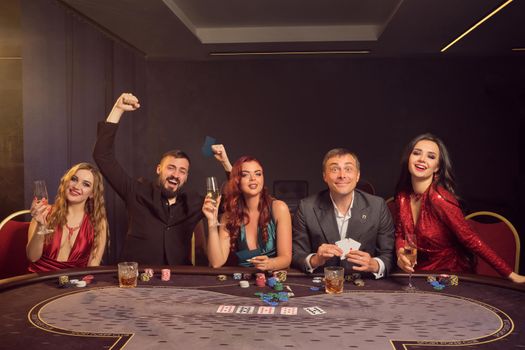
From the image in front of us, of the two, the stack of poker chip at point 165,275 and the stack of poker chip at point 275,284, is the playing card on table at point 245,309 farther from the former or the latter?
the stack of poker chip at point 165,275

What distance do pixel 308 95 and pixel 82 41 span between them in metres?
3.11

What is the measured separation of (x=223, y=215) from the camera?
2736 mm

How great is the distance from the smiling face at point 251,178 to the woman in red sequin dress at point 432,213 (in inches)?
33.3

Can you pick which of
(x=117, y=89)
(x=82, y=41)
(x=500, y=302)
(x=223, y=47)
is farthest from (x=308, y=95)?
(x=500, y=302)

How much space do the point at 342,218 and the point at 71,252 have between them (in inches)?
61.4

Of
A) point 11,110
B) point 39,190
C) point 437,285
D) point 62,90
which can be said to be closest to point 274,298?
point 437,285

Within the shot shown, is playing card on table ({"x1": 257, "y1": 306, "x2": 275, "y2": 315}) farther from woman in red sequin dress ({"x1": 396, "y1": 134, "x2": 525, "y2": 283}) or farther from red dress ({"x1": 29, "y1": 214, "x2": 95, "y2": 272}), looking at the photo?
red dress ({"x1": 29, "y1": 214, "x2": 95, "y2": 272})

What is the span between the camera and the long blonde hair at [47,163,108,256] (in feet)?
8.86

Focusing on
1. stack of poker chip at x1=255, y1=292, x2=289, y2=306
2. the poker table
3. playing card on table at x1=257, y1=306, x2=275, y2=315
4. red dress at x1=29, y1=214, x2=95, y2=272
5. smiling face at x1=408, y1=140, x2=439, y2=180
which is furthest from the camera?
smiling face at x1=408, y1=140, x2=439, y2=180

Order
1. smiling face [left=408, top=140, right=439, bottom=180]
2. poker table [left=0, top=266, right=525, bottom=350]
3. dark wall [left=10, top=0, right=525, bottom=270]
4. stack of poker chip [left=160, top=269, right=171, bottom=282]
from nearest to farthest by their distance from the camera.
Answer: poker table [left=0, top=266, right=525, bottom=350]
stack of poker chip [left=160, top=269, right=171, bottom=282]
smiling face [left=408, top=140, right=439, bottom=180]
dark wall [left=10, top=0, right=525, bottom=270]

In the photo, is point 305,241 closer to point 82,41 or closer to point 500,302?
point 500,302

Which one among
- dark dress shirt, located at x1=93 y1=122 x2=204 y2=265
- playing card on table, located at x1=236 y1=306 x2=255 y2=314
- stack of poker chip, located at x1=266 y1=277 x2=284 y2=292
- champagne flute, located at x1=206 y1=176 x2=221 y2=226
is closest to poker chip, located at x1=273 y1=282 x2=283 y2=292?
stack of poker chip, located at x1=266 y1=277 x2=284 y2=292

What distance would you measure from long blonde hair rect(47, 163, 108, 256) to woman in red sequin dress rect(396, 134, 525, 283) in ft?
5.57

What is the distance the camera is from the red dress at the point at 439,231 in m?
2.65
